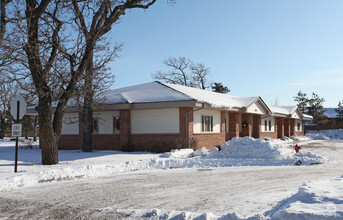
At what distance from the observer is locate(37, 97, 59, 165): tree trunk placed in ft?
48.3

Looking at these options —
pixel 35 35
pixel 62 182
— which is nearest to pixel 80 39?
pixel 35 35

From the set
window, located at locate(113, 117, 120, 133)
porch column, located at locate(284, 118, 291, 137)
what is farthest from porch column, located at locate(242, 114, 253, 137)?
porch column, located at locate(284, 118, 291, 137)

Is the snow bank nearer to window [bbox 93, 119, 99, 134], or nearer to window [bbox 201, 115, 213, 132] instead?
window [bbox 201, 115, 213, 132]

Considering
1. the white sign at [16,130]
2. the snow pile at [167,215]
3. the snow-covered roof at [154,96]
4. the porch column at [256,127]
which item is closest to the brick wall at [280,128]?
the porch column at [256,127]

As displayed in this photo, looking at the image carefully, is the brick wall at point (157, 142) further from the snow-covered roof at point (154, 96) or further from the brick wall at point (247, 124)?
the brick wall at point (247, 124)

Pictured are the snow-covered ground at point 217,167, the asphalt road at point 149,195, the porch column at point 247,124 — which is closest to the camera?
the snow-covered ground at point 217,167

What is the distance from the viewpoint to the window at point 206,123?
2474 cm

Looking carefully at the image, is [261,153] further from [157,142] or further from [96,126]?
[96,126]

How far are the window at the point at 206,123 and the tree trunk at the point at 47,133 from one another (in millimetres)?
12019

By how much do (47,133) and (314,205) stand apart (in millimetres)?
11850

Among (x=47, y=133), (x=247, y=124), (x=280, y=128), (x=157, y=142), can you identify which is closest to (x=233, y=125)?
(x=247, y=124)

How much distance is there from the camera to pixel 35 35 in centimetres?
1473

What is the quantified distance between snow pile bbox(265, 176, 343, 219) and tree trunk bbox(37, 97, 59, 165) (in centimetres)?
1111

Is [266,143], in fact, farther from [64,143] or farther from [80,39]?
[64,143]
